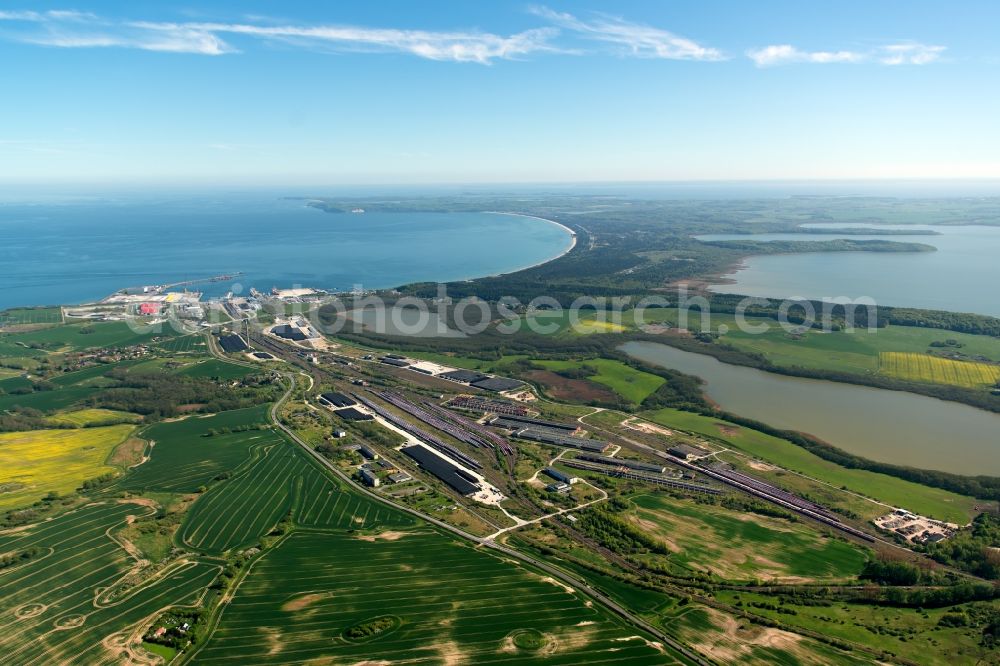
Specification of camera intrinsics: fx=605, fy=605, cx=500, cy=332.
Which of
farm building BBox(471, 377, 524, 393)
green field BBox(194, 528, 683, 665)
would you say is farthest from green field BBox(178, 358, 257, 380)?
green field BBox(194, 528, 683, 665)

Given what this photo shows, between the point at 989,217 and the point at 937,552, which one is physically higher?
the point at 989,217

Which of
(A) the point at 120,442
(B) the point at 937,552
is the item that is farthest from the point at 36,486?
(B) the point at 937,552

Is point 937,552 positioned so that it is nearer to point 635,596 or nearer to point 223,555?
point 635,596

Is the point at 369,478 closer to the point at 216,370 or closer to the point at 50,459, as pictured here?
the point at 50,459

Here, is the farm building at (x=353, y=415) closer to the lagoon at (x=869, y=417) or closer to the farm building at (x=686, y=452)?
the farm building at (x=686, y=452)

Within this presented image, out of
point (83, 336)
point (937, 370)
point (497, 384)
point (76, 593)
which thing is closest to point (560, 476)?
point (497, 384)
